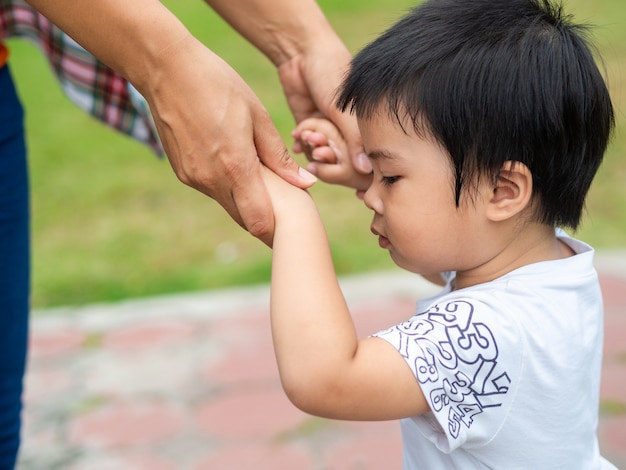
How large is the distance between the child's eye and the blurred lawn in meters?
1.83

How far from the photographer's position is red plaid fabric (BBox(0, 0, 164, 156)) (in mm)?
2326

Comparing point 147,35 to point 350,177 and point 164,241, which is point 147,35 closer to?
point 350,177

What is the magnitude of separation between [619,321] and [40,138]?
4.11 meters

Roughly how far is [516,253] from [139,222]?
11.2ft

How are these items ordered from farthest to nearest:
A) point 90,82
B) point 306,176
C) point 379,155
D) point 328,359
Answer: point 90,82 < point 306,176 < point 379,155 < point 328,359

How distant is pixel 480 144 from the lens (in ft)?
4.61

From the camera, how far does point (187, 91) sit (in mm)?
1534

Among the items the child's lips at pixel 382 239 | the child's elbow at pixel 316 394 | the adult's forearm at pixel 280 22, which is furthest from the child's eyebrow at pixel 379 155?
the adult's forearm at pixel 280 22

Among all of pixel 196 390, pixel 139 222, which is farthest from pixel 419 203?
pixel 139 222

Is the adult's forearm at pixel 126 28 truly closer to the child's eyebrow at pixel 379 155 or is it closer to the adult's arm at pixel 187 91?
the adult's arm at pixel 187 91

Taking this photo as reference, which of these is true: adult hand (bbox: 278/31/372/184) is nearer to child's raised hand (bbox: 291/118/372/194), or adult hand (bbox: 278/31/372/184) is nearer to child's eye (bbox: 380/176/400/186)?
child's raised hand (bbox: 291/118/372/194)

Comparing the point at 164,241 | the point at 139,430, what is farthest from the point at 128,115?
the point at 164,241

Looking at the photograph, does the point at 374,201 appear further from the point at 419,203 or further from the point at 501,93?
the point at 501,93

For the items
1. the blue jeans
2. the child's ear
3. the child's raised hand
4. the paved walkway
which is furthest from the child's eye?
the paved walkway
